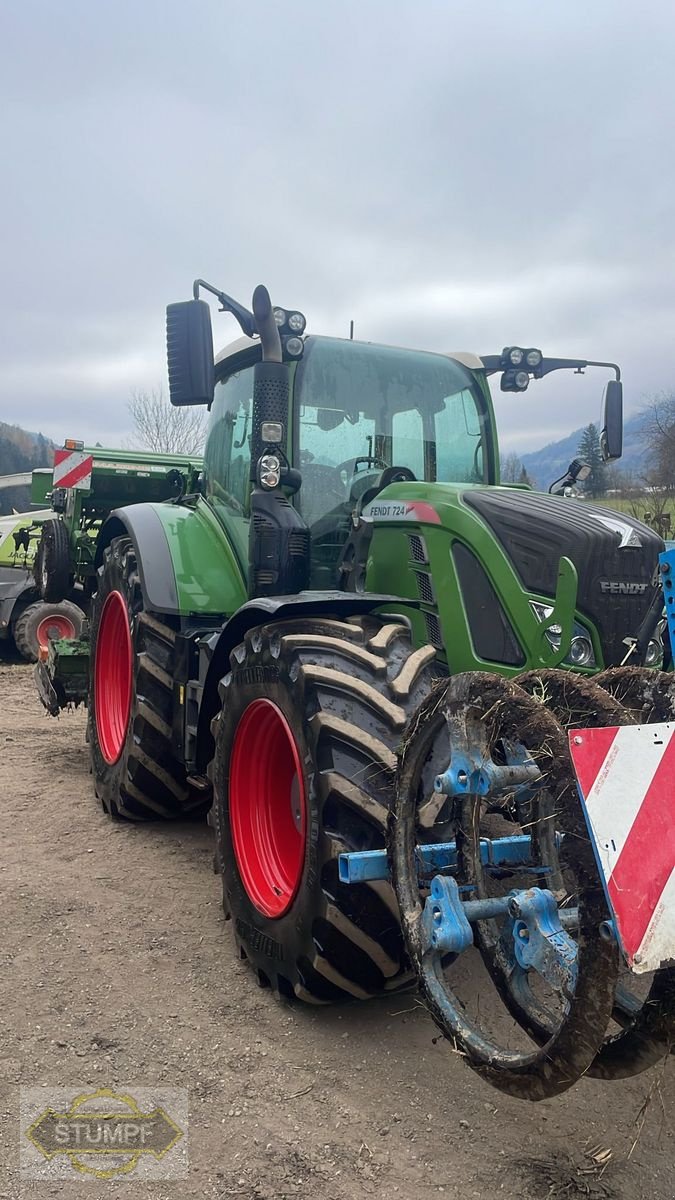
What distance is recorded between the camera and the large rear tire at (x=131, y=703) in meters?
4.61

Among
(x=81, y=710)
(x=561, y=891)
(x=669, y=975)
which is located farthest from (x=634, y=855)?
(x=81, y=710)

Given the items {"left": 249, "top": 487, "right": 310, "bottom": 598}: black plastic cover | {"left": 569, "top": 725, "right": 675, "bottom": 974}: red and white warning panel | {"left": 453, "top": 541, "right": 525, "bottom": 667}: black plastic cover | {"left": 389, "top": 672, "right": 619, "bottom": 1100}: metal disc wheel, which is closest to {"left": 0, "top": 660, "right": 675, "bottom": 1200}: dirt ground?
{"left": 389, "top": 672, "right": 619, "bottom": 1100}: metal disc wheel

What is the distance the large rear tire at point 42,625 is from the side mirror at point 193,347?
8.82 meters

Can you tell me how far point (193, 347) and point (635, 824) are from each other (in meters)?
2.53

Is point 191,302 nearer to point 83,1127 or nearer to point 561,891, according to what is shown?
point 561,891

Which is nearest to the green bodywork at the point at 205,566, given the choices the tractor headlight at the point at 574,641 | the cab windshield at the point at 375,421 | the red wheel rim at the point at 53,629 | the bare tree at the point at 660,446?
the cab windshield at the point at 375,421

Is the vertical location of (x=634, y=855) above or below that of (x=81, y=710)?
above

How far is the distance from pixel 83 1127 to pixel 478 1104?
3.57 ft

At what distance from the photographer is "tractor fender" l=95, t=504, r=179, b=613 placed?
4.50 m

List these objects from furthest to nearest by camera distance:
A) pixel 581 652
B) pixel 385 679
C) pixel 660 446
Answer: pixel 660 446
pixel 581 652
pixel 385 679

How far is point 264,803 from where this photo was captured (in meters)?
3.65

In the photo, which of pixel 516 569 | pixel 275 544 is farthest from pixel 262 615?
pixel 516 569

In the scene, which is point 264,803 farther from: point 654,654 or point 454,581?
point 654,654

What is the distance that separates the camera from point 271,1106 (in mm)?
2594
